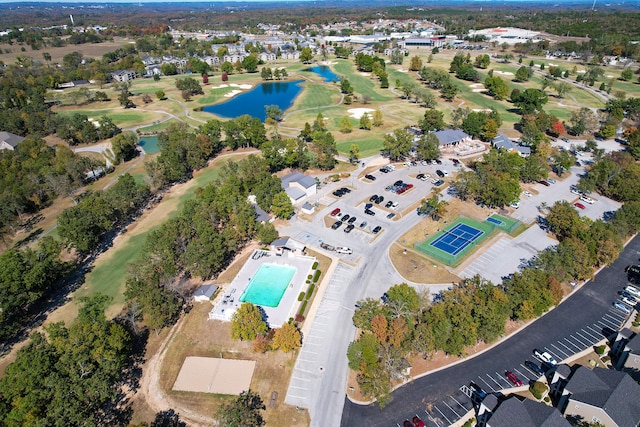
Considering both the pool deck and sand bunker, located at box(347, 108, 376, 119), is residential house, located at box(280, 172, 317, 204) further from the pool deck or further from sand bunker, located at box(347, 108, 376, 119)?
sand bunker, located at box(347, 108, 376, 119)

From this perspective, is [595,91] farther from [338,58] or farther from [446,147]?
[338,58]

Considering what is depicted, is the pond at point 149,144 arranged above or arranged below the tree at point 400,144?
below

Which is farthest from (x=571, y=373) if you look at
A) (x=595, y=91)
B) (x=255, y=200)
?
(x=595, y=91)

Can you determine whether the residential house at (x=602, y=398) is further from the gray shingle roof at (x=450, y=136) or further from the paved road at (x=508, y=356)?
the gray shingle roof at (x=450, y=136)

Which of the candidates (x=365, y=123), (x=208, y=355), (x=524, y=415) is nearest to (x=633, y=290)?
(x=524, y=415)

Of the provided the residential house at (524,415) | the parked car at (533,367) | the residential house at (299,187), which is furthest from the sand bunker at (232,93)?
the residential house at (524,415)

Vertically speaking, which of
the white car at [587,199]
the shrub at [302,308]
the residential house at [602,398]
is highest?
the residential house at [602,398]

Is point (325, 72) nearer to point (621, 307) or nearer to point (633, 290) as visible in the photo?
point (633, 290)
